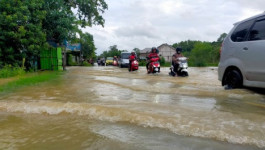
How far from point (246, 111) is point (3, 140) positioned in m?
3.30

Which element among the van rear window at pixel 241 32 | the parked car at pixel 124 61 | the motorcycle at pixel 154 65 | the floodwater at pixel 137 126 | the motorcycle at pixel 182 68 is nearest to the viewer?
the floodwater at pixel 137 126

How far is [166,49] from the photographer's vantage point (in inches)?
2916

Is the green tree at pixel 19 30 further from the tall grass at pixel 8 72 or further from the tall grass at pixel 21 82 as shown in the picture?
the tall grass at pixel 21 82

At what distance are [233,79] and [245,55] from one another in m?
0.72

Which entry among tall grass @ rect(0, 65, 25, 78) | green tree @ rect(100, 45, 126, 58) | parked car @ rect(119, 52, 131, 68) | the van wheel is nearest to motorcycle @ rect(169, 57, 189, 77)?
the van wheel

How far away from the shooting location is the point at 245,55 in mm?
5047

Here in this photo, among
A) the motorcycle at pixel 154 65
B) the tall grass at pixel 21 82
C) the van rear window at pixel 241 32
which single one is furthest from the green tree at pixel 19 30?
the van rear window at pixel 241 32

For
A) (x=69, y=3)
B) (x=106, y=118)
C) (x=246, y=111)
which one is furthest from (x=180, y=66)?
(x=69, y=3)

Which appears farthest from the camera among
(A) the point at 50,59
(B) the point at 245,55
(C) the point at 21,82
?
(A) the point at 50,59

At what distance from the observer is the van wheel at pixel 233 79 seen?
5344mm

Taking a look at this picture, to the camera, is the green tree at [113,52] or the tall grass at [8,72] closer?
the tall grass at [8,72]

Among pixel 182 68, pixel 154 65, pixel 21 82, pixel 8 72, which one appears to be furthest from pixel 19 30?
pixel 182 68

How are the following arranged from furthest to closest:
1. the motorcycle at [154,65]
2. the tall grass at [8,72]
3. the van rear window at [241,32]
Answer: the motorcycle at [154,65] → the tall grass at [8,72] → the van rear window at [241,32]

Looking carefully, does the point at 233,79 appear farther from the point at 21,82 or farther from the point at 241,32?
the point at 21,82
